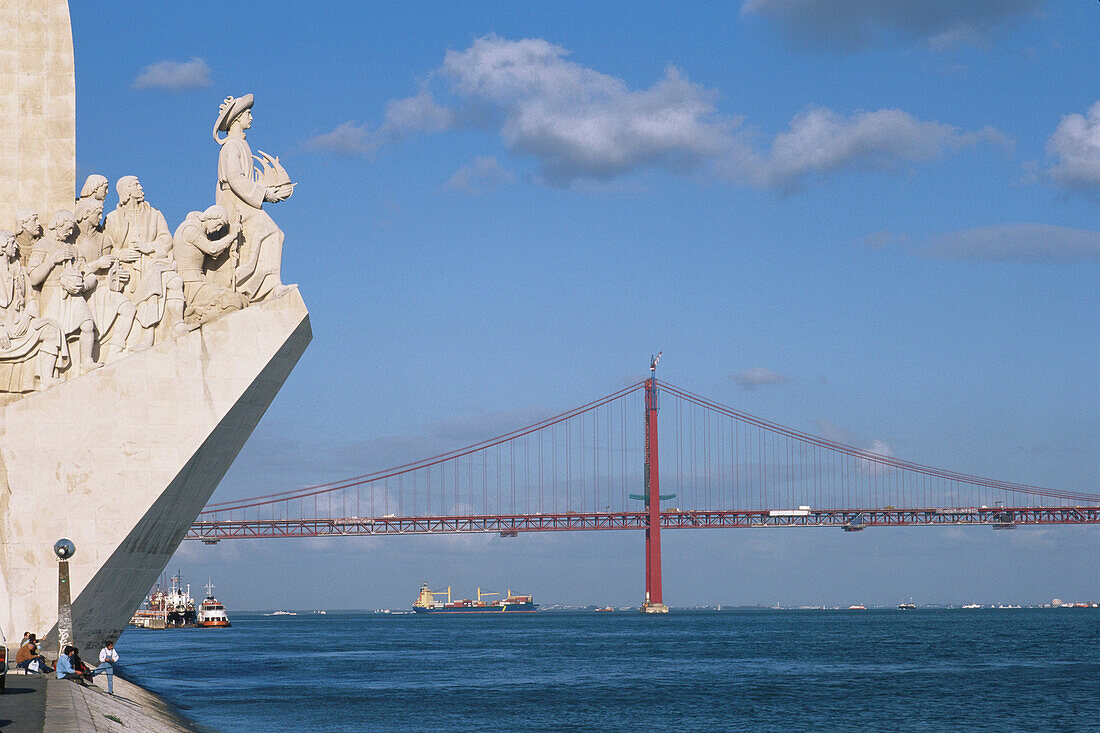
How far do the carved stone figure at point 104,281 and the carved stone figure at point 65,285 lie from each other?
81mm

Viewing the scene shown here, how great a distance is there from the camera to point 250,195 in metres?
12.3

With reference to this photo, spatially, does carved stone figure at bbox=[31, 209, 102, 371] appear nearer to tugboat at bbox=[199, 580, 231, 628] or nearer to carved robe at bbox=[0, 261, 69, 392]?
carved robe at bbox=[0, 261, 69, 392]

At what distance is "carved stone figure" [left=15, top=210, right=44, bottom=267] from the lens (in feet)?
39.2

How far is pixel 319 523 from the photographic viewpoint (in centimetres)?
4778

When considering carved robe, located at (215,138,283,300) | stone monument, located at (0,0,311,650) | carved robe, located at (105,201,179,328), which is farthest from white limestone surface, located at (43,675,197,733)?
carved robe, located at (215,138,283,300)

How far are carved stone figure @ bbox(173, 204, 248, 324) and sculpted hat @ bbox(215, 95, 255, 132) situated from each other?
3.07ft

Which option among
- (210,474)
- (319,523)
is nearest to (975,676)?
(210,474)

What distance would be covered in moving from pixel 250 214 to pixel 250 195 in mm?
175

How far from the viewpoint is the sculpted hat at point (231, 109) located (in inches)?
490

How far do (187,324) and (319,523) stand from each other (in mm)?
36989

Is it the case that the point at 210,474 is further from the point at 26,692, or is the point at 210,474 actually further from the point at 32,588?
the point at 26,692

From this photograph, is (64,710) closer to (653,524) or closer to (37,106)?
(37,106)

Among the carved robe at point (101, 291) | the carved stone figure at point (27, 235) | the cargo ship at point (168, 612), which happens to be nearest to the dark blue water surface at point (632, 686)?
the carved robe at point (101, 291)

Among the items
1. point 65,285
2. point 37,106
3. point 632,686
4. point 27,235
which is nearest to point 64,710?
point 65,285
